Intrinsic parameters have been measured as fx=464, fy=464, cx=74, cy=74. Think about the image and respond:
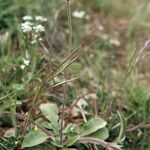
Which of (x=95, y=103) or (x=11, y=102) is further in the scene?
(x=95, y=103)

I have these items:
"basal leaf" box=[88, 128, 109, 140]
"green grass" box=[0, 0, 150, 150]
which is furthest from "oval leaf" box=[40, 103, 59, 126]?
"basal leaf" box=[88, 128, 109, 140]

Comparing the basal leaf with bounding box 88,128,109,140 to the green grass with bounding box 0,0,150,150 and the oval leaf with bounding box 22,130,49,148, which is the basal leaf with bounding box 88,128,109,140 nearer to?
the green grass with bounding box 0,0,150,150

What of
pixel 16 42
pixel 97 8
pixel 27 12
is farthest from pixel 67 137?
pixel 97 8

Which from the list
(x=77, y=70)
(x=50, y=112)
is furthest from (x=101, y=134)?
(x=77, y=70)

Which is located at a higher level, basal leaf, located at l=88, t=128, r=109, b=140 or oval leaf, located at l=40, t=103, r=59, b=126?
oval leaf, located at l=40, t=103, r=59, b=126

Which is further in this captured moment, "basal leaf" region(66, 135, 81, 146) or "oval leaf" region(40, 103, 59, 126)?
"oval leaf" region(40, 103, 59, 126)

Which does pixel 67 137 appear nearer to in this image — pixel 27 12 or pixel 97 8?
pixel 27 12
